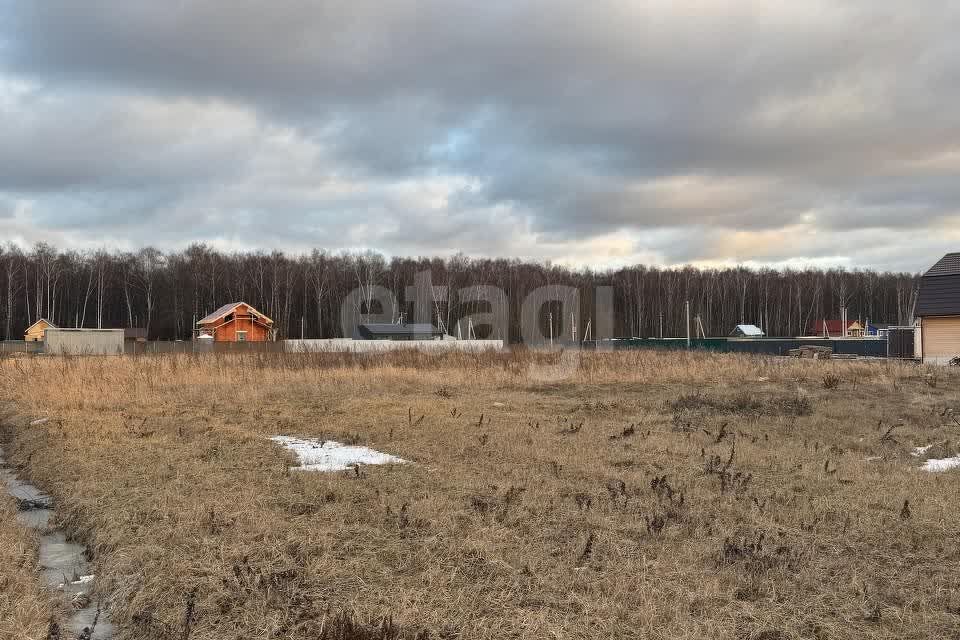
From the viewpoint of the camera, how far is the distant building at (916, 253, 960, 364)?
2780 cm

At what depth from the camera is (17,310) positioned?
199ft

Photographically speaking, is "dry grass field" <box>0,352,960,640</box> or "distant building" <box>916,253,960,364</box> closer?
"dry grass field" <box>0,352,960,640</box>

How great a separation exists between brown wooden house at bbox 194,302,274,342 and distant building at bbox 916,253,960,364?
41.1 metres

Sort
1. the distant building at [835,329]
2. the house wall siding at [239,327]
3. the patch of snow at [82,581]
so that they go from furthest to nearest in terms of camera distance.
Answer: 1. the distant building at [835,329]
2. the house wall siding at [239,327]
3. the patch of snow at [82,581]

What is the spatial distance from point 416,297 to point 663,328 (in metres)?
30.0

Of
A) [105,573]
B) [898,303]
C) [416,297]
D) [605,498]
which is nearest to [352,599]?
[105,573]

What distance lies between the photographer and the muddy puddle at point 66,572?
396cm

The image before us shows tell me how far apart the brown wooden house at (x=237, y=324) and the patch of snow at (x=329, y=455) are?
42.6 metres

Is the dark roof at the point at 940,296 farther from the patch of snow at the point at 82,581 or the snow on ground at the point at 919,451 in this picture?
the patch of snow at the point at 82,581

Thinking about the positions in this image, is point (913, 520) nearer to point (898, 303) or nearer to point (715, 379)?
point (715, 379)

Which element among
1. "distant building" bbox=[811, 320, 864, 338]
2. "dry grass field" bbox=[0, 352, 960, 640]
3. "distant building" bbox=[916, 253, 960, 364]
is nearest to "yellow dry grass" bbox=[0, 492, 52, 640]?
"dry grass field" bbox=[0, 352, 960, 640]

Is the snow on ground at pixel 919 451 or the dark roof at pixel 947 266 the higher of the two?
the dark roof at pixel 947 266

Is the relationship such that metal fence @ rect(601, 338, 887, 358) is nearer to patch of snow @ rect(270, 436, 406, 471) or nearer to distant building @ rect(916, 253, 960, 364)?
distant building @ rect(916, 253, 960, 364)

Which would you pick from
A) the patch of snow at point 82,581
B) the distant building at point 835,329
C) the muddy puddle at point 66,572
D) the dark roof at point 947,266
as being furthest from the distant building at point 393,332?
the distant building at point 835,329
